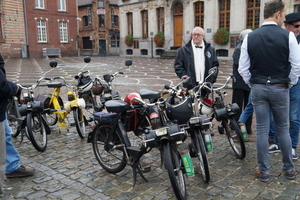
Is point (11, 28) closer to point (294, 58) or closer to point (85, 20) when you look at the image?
point (85, 20)

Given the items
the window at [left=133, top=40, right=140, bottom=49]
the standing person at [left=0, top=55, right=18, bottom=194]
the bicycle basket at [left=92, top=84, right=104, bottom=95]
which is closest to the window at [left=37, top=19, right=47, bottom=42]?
the window at [left=133, top=40, right=140, bottom=49]

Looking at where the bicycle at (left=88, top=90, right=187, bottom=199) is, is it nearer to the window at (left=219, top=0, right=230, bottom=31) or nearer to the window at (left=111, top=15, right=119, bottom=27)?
the window at (left=219, top=0, right=230, bottom=31)

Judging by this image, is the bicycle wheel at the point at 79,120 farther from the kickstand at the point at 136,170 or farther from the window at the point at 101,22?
the window at the point at 101,22

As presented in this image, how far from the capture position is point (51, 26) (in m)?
35.8

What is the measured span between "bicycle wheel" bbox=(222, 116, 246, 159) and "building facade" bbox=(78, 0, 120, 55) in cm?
4166

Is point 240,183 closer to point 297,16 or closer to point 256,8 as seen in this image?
point 297,16

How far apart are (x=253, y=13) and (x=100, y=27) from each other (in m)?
27.8

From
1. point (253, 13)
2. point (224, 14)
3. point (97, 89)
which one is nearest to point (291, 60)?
point (97, 89)

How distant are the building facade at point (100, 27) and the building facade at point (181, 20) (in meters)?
10.6

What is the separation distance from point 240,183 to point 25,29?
34291mm

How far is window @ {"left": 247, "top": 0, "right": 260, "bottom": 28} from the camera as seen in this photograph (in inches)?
915

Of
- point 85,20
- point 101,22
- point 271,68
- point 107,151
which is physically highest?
point 85,20

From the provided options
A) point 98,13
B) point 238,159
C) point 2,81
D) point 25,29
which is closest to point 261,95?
point 238,159

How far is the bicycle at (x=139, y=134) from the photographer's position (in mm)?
3230
